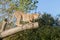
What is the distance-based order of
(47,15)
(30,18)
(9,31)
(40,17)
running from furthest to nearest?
(47,15) → (40,17) → (30,18) → (9,31)

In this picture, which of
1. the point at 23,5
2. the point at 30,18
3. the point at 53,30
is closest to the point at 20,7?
the point at 23,5

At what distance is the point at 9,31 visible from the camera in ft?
22.9

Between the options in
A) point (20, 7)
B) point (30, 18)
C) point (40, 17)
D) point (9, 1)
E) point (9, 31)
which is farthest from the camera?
point (9, 1)

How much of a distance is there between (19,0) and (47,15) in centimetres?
592

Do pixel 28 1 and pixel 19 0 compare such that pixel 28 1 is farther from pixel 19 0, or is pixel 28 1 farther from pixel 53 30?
pixel 53 30

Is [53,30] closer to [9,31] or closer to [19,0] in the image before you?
[9,31]

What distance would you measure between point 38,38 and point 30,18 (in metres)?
3.19

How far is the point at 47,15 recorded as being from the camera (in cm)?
1902

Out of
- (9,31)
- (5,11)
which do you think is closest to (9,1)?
(5,11)

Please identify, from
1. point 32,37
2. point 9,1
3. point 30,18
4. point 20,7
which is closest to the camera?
point 32,37

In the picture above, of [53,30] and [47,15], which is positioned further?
[47,15]

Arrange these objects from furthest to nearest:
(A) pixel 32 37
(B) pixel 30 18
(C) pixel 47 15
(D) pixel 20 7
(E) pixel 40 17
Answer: (D) pixel 20 7 < (C) pixel 47 15 < (E) pixel 40 17 < (B) pixel 30 18 < (A) pixel 32 37

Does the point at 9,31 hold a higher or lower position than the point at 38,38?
higher

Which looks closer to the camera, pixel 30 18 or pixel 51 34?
pixel 51 34
